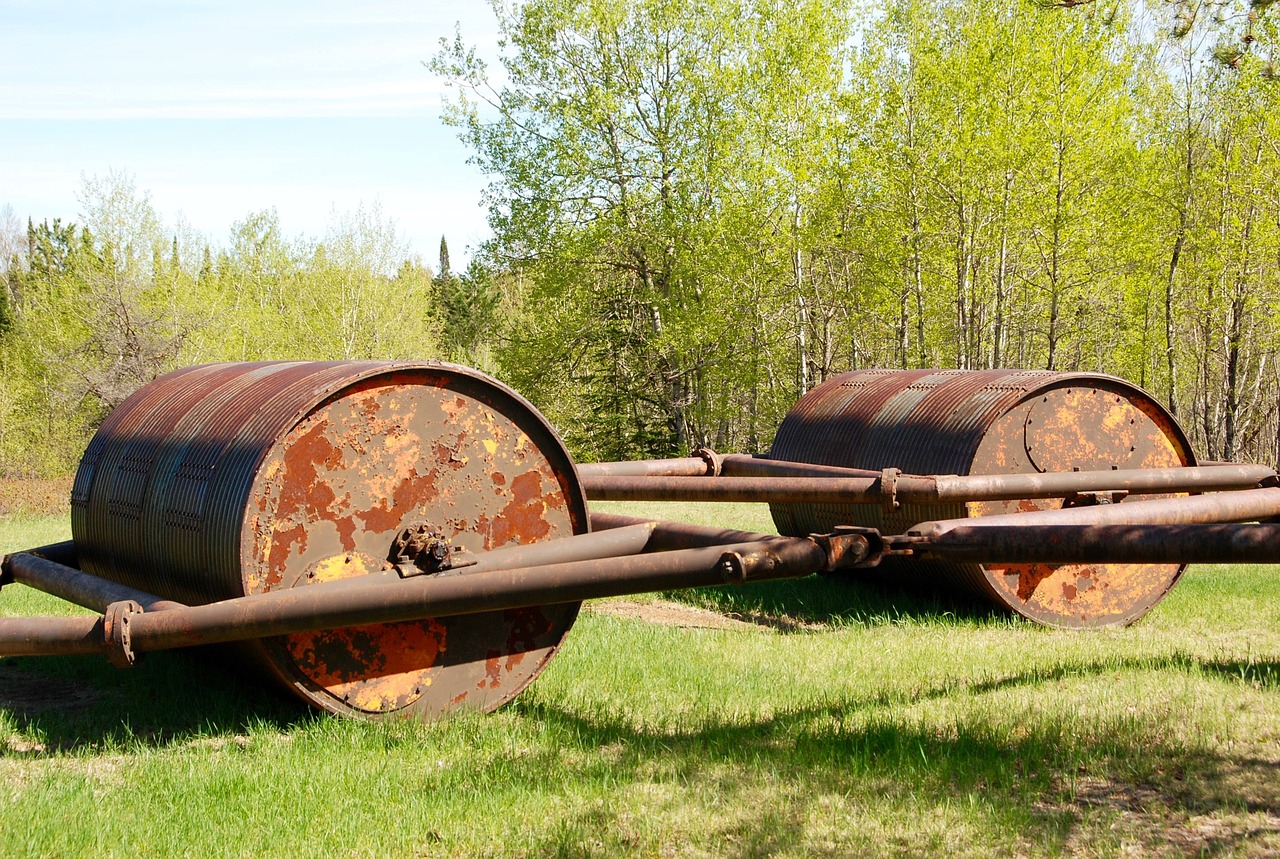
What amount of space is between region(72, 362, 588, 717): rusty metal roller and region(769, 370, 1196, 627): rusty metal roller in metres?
3.17

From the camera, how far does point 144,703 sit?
5824 mm

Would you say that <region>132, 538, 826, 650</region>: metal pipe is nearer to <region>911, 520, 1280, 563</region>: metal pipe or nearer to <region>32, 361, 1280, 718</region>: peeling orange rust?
<region>32, 361, 1280, 718</region>: peeling orange rust

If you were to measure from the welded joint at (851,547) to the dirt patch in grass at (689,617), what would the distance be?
3262 mm

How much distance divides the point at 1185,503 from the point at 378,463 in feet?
14.6

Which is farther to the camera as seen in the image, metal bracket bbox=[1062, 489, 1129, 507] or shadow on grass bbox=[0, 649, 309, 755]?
metal bracket bbox=[1062, 489, 1129, 507]

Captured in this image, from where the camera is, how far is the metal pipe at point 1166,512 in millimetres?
5758

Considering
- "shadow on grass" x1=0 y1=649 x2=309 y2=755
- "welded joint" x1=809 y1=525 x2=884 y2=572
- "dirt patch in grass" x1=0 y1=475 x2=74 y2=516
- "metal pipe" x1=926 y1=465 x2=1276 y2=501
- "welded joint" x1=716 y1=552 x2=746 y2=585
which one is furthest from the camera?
"dirt patch in grass" x1=0 y1=475 x2=74 y2=516

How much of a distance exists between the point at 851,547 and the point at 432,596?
6.05 ft

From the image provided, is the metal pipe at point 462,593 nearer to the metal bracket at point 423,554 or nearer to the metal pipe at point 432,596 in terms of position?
the metal pipe at point 432,596

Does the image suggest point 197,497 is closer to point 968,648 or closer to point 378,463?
point 378,463

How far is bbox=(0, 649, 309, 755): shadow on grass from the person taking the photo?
17.5ft

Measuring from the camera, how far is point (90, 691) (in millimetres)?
6410

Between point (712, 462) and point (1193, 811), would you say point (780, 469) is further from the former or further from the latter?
point (1193, 811)

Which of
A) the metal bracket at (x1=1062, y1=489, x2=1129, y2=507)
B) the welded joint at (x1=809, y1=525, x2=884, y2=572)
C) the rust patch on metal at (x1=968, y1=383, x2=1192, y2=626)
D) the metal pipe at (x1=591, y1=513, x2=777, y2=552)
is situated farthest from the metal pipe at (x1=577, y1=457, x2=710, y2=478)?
the welded joint at (x1=809, y1=525, x2=884, y2=572)
